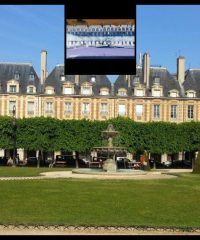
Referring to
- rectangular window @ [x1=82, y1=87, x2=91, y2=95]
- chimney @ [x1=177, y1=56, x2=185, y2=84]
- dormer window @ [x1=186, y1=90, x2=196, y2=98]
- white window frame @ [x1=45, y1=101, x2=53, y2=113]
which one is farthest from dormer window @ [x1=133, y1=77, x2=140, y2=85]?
white window frame @ [x1=45, y1=101, x2=53, y2=113]

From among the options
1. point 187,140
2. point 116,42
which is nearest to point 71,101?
point 187,140

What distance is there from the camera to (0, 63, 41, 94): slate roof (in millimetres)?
53553

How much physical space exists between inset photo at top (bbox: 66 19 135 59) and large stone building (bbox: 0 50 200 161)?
4907 centimetres

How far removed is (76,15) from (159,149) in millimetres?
42675

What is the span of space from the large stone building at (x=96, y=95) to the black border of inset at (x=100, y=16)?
49.4 m

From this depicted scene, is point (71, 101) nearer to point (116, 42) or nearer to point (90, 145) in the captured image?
point (90, 145)

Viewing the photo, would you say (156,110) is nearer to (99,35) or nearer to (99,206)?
(99,206)

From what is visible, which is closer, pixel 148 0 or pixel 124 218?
pixel 148 0

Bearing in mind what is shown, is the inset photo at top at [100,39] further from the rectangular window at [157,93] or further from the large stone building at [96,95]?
the rectangular window at [157,93]

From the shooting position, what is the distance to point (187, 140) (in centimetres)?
4594

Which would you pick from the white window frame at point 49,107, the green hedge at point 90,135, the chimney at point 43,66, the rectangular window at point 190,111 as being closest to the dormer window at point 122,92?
the rectangular window at point 190,111

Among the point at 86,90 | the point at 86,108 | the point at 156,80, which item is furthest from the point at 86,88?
the point at 156,80

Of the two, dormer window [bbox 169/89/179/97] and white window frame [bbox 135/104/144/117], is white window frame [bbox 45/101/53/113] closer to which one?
white window frame [bbox 135/104/144/117]
